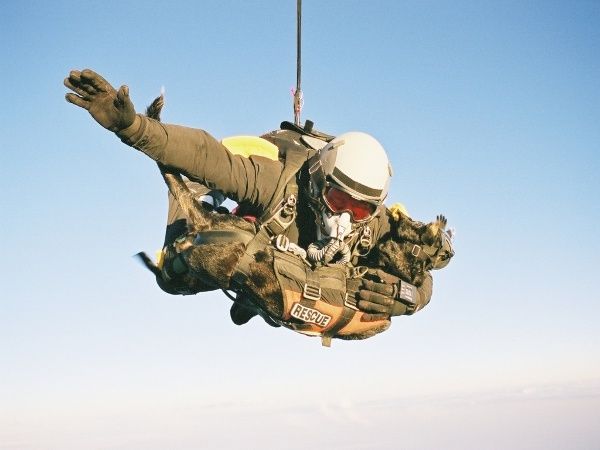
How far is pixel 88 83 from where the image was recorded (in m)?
4.43

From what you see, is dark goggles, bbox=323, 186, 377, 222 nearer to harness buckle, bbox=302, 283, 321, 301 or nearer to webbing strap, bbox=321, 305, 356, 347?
harness buckle, bbox=302, 283, 321, 301

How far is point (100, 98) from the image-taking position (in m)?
4.54

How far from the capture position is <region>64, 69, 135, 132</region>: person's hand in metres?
4.39

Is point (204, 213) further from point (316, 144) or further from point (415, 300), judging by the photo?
point (415, 300)

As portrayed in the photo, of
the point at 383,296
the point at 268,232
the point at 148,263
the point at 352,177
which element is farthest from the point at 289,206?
the point at 148,263

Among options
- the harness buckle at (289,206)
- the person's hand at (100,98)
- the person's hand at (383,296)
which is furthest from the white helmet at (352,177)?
the person's hand at (100,98)

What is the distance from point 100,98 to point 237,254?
1528 millimetres

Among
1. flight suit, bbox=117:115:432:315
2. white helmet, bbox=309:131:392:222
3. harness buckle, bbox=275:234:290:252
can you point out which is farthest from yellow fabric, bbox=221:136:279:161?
harness buckle, bbox=275:234:290:252

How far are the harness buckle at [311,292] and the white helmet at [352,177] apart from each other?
65cm

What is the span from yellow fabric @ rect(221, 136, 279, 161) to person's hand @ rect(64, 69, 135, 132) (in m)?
1.26

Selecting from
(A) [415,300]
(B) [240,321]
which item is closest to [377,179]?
(A) [415,300]

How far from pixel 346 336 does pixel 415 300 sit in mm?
714

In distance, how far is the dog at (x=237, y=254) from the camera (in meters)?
5.31

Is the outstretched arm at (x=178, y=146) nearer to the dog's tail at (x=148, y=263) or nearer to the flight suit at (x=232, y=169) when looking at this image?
the flight suit at (x=232, y=169)
